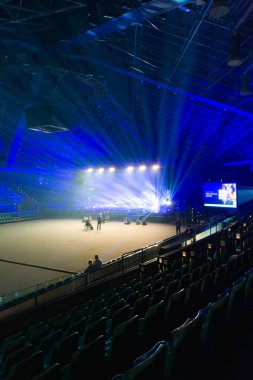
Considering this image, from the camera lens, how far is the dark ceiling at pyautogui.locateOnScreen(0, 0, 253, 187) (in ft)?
30.0

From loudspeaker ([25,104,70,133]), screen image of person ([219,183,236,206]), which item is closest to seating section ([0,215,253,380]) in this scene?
loudspeaker ([25,104,70,133])

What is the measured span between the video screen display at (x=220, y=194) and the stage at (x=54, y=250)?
3915 mm

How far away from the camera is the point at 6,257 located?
1524 centimetres

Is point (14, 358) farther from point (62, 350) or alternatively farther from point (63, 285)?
point (63, 285)

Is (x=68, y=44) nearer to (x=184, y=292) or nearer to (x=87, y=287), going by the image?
(x=87, y=287)

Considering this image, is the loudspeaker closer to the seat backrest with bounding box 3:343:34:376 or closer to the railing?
the railing

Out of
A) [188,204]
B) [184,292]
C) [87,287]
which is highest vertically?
[188,204]

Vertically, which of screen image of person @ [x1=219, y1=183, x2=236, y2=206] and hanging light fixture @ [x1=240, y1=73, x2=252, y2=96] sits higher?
hanging light fixture @ [x1=240, y1=73, x2=252, y2=96]

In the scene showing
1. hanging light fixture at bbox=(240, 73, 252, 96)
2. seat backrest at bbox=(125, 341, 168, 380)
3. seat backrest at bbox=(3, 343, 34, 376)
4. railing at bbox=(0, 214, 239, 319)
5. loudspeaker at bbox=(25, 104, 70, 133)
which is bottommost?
railing at bbox=(0, 214, 239, 319)

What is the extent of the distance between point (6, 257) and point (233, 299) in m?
13.7

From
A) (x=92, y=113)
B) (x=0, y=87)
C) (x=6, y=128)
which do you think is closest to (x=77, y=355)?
(x=0, y=87)

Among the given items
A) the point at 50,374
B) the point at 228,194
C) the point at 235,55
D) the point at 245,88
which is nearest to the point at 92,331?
the point at 50,374

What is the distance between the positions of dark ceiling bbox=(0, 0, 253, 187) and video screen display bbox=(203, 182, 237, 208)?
90.2 inches

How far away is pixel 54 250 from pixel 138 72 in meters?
10.8
